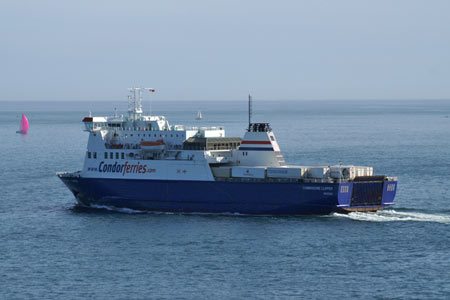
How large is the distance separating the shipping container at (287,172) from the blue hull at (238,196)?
114 centimetres

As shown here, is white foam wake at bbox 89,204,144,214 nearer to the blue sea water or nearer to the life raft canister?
the blue sea water

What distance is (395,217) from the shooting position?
170 feet

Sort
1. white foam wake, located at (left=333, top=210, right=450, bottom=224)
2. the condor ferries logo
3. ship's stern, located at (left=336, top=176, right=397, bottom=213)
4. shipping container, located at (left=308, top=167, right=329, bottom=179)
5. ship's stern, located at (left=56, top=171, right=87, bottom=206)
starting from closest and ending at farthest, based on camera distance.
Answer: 1. white foam wake, located at (left=333, top=210, right=450, bottom=224)
2. ship's stern, located at (left=336, top=176, right=397, bottom=213)
3. shipping container, located at (left=308, top=167, right=329, bottom=179)
4. the condor ferries logo
5. ship's stern, located at (left=56, top=171, right=87, bottom=206)

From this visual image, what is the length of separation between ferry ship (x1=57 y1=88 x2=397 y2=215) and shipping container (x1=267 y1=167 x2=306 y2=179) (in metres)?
0.07

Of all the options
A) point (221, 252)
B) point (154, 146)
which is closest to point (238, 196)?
point (154, 146)

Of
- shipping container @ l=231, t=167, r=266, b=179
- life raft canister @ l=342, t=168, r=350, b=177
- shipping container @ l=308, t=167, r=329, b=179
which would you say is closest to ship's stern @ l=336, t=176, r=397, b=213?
life raft canister @ l=342, t=168, r=350, b=177

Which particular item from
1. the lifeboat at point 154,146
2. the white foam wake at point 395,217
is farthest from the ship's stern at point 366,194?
the lifeboat at point 154,146

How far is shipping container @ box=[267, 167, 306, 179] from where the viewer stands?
53.5 m

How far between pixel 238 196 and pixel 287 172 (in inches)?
144

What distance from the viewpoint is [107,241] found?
46.7 metres

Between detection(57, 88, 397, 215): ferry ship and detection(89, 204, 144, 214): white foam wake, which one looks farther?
detection(89, 204, 144, 214): white foam wake

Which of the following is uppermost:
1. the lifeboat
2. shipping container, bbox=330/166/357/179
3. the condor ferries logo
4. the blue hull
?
the lifeboat

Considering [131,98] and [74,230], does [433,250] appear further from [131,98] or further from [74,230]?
[131,98]

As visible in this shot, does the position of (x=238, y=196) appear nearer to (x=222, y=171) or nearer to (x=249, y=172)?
(x=249, y=172)
